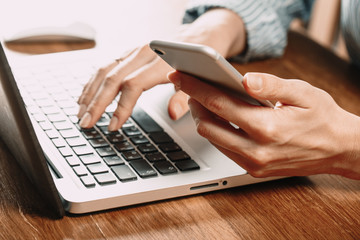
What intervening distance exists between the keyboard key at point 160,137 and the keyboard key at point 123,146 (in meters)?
0.04

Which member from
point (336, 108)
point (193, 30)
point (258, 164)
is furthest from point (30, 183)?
point (193, 30)

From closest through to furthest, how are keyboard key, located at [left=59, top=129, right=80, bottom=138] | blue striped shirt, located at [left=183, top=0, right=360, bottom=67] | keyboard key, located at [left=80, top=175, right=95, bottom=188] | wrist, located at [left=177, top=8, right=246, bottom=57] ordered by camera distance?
keyboard key, located at [left=80, top=175, right=95, bottom=188] → keyboard key, located at [left=59, top=129, right=80, bottom=138] → wrist, located at [left=177, top=8, right=246, bottom=57] → blue striped shirt, located at [left=183, top=0, right=360, bottom=67]

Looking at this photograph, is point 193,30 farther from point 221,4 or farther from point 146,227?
point 146,227

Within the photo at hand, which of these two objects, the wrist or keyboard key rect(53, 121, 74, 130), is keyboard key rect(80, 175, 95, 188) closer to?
keyboard key rect(53, 121, 74, 130)

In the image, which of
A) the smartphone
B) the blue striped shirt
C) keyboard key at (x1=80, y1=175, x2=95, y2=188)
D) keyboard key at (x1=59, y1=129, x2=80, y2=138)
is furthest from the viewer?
the blue striped shirt

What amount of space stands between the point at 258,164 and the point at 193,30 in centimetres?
46

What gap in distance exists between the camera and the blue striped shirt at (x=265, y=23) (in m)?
Result: 1.07

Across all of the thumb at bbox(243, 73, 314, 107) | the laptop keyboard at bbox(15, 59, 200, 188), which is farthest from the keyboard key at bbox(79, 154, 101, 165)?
the thumb at bbox(243, 73, 314, 107)

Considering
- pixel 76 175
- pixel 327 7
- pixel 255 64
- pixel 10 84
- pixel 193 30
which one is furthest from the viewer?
pixel 327 7

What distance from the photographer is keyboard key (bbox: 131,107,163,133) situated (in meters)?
0.74

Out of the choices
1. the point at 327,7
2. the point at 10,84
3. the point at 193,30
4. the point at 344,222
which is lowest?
the point at 327,7

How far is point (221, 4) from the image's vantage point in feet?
3.51

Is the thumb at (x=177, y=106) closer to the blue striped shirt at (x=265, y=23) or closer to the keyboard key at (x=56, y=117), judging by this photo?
the keyboard key at (x=56, y=117)

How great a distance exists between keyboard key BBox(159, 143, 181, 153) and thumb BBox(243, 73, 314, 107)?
0.56 ft
